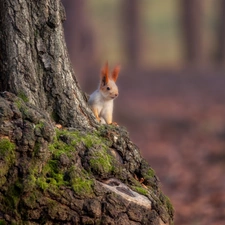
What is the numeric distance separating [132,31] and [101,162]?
30.4 metres

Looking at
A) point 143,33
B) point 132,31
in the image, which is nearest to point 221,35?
point 132,31

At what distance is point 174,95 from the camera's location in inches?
919

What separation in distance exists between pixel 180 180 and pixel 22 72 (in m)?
6.42

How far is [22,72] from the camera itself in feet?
17.5

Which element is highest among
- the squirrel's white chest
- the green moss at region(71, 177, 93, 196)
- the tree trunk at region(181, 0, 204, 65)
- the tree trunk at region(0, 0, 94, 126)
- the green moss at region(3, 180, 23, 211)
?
the tree trunk at region(181, 0, 204, 65)

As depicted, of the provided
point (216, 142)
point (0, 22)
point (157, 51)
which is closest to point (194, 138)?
point (216, 142)

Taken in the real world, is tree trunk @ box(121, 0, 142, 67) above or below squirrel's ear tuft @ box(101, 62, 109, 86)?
above

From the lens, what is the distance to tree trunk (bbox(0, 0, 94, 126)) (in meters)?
5.31

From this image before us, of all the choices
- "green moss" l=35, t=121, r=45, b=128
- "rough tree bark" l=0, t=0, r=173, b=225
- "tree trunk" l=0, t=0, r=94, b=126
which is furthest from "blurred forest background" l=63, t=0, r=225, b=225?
"green moss" l=35, t=121, r=45, b=128

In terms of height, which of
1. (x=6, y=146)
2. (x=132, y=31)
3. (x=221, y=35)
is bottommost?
(x=6, y=146)

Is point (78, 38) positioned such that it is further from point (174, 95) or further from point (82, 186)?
point (82, 186)

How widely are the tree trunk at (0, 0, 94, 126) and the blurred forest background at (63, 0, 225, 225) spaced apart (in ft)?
11.8

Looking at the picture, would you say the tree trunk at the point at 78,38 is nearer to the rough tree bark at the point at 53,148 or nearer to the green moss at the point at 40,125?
the rough tree bark at the point at 53,148

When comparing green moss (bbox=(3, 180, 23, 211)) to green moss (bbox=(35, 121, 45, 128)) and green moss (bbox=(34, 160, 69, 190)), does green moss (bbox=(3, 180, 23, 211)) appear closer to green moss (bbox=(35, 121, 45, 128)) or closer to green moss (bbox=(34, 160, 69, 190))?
green moss (bbox=(34, 160, 69, 190))
